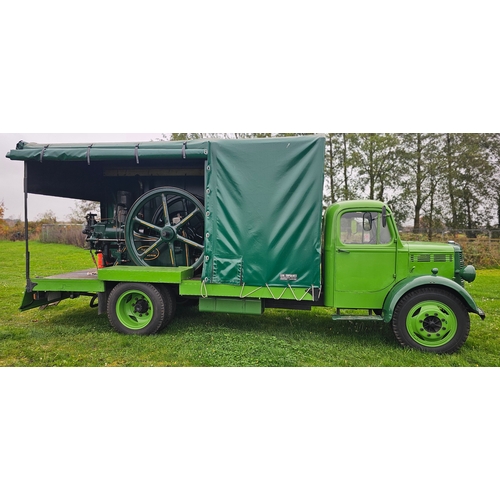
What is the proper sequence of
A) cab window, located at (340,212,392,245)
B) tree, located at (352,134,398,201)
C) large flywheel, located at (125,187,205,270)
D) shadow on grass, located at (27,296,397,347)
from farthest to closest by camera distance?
tree, located at (352,134,398,201) < large flywheel, located at (125,187,205,270) < shadow on grass, located at (27,296,397,347) < cab window, located at (340,212,392,245)

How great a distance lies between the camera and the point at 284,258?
5.12 metres

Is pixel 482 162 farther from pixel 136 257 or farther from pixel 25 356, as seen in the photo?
pixel 25 356

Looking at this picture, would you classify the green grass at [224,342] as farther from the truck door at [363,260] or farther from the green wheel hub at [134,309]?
the truck door at [363,260]

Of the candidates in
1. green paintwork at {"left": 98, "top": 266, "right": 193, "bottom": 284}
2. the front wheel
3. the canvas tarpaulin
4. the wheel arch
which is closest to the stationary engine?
green paintwork at {"left": 98, "top": 266, "right": 193, "bottom": 284}

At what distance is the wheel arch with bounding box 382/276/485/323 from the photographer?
4.77 meters

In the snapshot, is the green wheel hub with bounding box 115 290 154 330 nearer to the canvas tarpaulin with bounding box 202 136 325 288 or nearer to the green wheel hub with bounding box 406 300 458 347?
the canvas tarpaulin with bounding box 202 136 325 288

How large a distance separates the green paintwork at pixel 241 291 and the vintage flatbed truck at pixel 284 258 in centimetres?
1

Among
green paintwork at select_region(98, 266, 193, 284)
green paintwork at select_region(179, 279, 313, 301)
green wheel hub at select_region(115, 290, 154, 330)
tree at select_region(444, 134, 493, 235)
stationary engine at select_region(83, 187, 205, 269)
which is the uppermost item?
tree at select_region(444, 134, 493, 235)

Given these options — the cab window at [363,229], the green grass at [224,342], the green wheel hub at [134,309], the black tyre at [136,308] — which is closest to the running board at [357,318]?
the green grass at [224,342]

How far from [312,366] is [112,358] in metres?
2.58

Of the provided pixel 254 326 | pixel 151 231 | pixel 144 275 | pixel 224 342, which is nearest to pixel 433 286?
pixel 254 326

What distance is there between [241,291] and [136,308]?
176 cm

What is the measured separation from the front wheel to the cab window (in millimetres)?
893

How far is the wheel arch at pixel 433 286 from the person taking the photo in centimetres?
477
